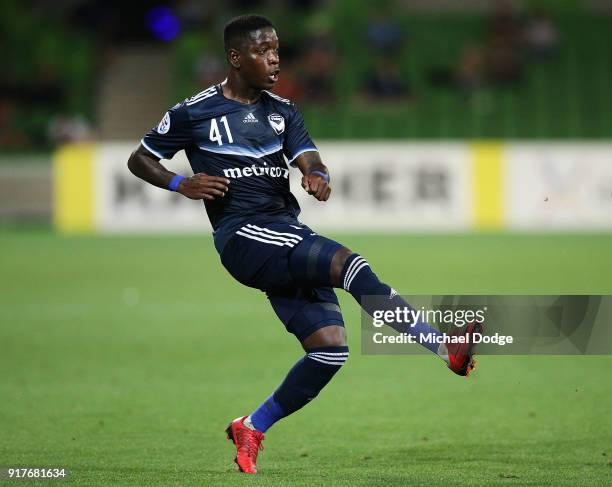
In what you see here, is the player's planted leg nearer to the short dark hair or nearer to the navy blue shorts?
the navy blue shorts

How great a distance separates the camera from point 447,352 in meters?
5.16

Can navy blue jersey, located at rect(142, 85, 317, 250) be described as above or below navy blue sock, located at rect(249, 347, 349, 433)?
above

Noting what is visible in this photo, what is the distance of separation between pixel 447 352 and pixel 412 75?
73.4 feet

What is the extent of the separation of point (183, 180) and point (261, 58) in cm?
70

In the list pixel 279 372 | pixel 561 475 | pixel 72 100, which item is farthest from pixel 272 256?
pixel 72 100

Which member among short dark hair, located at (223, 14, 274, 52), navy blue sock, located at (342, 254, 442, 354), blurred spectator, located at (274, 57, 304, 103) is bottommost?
navy blue sock, located at (342, 254, 442, 354)

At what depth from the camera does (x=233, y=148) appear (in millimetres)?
5695

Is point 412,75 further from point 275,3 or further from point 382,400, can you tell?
point 382,400

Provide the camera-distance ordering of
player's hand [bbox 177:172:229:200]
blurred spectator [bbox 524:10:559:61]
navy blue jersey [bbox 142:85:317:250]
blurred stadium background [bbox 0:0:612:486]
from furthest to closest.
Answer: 1. blurred spectator [bbox 524:10:559:61]
2. blurred stadium background [bbox 0:0:612:486]
3. navy blue jersey [bbox 142:85:317:250]
4. player's hand [bbox 177:172:229:200]

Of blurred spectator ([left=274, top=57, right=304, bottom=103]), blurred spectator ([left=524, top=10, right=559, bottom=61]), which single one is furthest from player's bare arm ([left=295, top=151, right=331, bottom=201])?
blurred spectator ([left=524, top=10, right=559, bottom=61])

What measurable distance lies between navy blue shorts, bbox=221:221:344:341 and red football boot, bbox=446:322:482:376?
67 centimetres

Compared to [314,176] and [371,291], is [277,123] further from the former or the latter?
[371,291]

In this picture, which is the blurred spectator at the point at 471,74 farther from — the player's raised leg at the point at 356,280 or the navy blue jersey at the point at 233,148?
the player's raised leg at the point at 356,280

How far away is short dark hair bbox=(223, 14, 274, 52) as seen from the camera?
5645 mm
